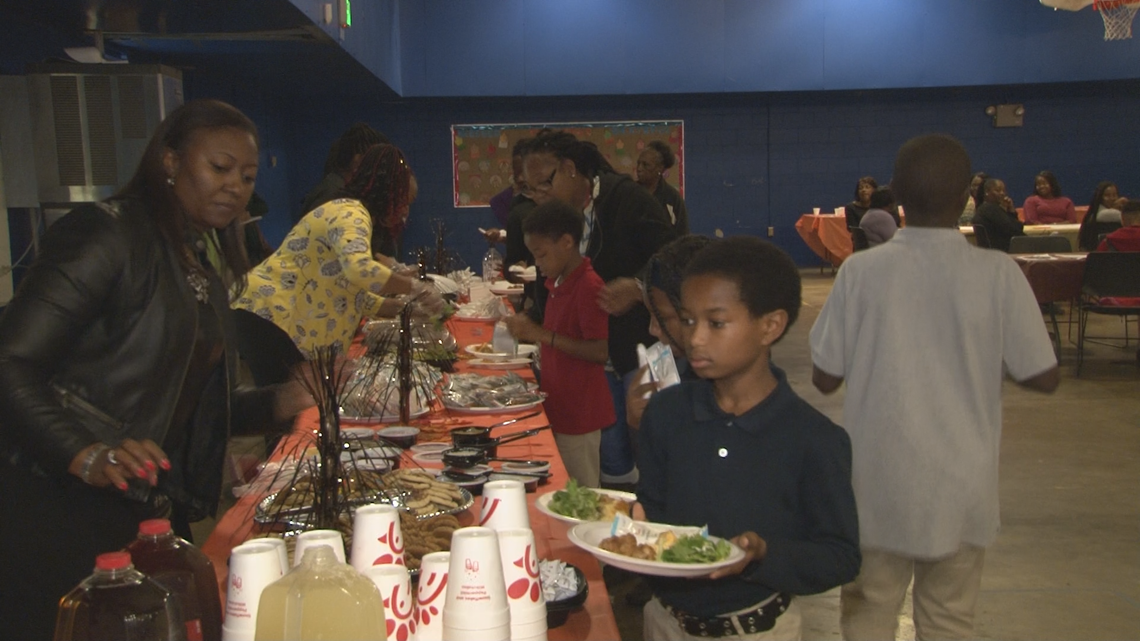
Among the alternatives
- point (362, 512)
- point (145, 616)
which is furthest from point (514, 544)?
point (145, 616)

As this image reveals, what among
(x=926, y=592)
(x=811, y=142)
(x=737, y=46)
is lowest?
(x=926, y=592)

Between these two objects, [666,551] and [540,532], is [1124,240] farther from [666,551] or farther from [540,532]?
[666,551]

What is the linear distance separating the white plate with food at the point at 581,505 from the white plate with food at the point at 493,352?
2061 mm

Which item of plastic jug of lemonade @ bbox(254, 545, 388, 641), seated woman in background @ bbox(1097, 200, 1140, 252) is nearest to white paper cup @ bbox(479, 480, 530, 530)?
plastic jug of lemonade @ bbox(254, 545, 388, 641)

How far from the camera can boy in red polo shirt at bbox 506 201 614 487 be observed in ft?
11.0

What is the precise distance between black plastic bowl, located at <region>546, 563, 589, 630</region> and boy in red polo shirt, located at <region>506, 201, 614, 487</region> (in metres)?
1.71

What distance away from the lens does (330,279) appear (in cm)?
367

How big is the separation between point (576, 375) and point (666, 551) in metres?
1.91

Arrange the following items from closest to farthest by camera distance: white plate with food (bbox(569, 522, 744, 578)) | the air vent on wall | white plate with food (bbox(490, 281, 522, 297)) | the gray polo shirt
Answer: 1. white plate with food (bbox(569, 522, 744, 578))
2. the gray polo shirt
3. the air vent on wall
4. white plate with food (bbox(490, 281, 522, 297))

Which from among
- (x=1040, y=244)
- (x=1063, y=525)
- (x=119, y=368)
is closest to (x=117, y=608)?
(x=119, y=368)

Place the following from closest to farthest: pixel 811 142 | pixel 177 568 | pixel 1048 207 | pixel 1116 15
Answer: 1. pixel 177 568
2. pixel 1048 207
3. pixel 1116 15
4. pixel 811 142

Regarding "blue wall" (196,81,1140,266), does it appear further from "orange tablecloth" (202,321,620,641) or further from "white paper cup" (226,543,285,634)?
"white paper cup" (226,543,285,634)

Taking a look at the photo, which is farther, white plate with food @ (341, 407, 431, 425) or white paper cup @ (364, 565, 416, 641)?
white plate with food @ (341, 407, 431, 425)

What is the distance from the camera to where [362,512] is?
Result: 4.28 ft
